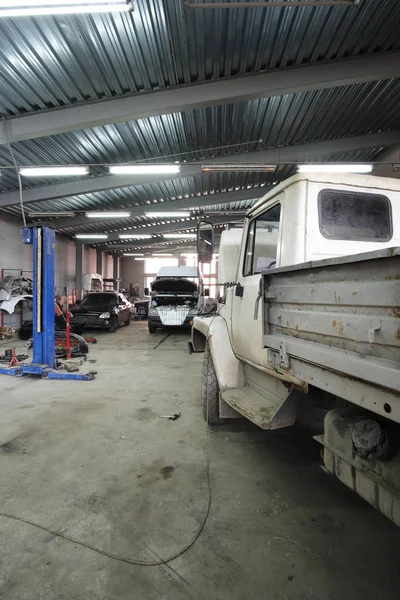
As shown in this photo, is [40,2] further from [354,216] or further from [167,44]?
[354,216]

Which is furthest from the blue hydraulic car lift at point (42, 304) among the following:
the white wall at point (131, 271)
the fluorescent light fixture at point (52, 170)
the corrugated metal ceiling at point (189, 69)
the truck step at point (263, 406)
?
the white wall at point (131, 271)

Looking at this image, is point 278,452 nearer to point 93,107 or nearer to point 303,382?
point 303,382

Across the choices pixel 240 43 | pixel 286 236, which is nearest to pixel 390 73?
pixel 240 43

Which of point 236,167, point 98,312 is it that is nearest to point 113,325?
point 98,312

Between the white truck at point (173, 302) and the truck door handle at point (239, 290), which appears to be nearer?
the truck door handle at point (239, 290)

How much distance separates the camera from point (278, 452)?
2951mm

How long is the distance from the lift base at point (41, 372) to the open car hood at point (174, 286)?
5758mm

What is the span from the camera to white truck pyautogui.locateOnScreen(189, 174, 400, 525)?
1.24 meters

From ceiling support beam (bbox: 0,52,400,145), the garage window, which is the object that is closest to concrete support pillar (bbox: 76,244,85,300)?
ceiling support beam (bbox: 0,52,400,145)

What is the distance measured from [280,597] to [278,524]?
1.63ft

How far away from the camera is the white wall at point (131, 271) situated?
27.6 meters

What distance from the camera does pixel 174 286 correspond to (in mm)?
11133

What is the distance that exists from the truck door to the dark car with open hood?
28.6 ft

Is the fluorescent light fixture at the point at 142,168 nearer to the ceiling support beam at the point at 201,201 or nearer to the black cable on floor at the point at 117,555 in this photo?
the ceiling support beam at the point at 201,201
